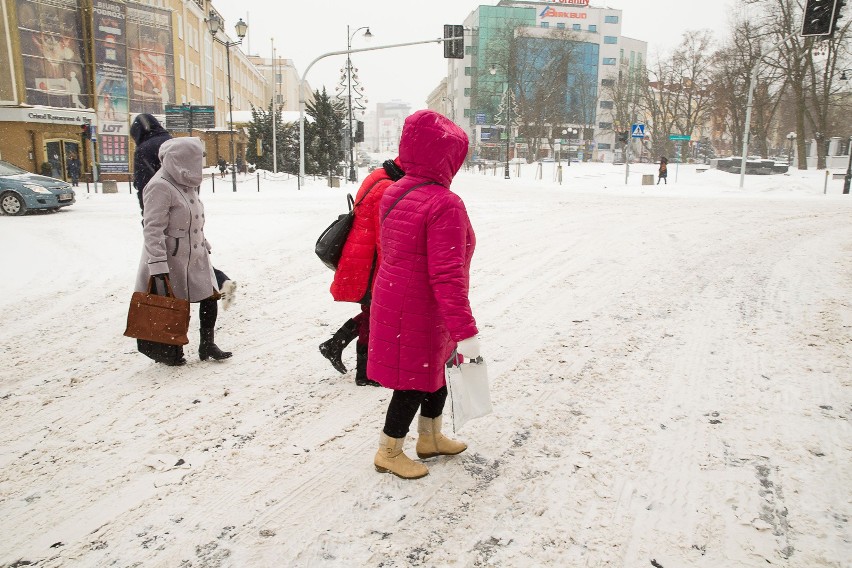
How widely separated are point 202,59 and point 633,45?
83153 millimetres

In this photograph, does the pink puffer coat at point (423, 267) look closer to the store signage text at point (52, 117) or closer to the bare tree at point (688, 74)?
the store signage text at point (52, 117)

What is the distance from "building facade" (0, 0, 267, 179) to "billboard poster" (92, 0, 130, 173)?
5 centimetres

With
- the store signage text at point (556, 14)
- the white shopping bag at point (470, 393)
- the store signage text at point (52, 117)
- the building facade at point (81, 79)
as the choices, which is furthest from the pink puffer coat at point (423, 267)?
the store signage text at point (556, 14)

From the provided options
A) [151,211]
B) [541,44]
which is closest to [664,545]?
[151,211]

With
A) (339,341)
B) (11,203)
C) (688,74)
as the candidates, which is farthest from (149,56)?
(688,74)

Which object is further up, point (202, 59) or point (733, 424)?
point (202, 59)

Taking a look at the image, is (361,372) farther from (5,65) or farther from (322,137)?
(322,137)

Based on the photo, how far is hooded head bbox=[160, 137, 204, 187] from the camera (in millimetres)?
4043

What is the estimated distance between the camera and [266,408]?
3748 mm

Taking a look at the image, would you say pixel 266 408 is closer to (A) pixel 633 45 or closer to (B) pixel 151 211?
(B) pixel 151 211

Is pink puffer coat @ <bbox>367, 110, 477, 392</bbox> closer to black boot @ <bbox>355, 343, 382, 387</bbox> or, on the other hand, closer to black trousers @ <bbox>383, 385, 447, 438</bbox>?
black trousers @ <bbox>383, 385, 447, 438</bbox>

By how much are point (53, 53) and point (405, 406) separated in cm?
3349

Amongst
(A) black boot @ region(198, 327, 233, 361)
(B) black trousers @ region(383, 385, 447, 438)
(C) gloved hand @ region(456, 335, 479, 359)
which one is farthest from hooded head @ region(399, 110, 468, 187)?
(A) black boot @ region(198, 327, 233, 361)

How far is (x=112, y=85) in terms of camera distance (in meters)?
30.3
